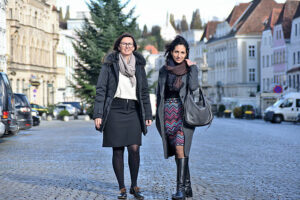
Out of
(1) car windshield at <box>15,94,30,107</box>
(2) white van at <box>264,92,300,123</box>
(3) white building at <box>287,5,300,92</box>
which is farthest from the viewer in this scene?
(3) white building at <box>287,5,300,92</box>

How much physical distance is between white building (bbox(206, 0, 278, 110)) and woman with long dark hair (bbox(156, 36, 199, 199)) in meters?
98.1

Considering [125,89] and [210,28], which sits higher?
[210,28]

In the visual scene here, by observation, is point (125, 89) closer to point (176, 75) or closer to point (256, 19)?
point (176, 75)

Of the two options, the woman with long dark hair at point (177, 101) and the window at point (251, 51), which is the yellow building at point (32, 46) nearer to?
the window at point (251, 51)

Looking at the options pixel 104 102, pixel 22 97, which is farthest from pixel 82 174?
pixel 22 97

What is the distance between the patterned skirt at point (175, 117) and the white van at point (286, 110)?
4706 centimetres

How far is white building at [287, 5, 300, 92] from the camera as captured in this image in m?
82.8

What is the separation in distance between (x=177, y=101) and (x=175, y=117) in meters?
0.19

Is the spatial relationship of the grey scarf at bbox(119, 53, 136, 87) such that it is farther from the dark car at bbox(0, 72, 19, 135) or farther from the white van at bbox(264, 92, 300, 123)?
the white van at bbox(264, 92, 300, 123)

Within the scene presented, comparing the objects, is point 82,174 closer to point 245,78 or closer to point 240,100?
point 240,100

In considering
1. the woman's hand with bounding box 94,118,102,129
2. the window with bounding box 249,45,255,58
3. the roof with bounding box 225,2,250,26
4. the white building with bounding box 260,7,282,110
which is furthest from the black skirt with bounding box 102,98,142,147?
the roof with bounding box 225,2,250,26

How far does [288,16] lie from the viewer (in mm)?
91375

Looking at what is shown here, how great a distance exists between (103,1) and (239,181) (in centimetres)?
5166

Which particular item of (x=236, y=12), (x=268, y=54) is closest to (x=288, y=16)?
(x=268, y=54)
